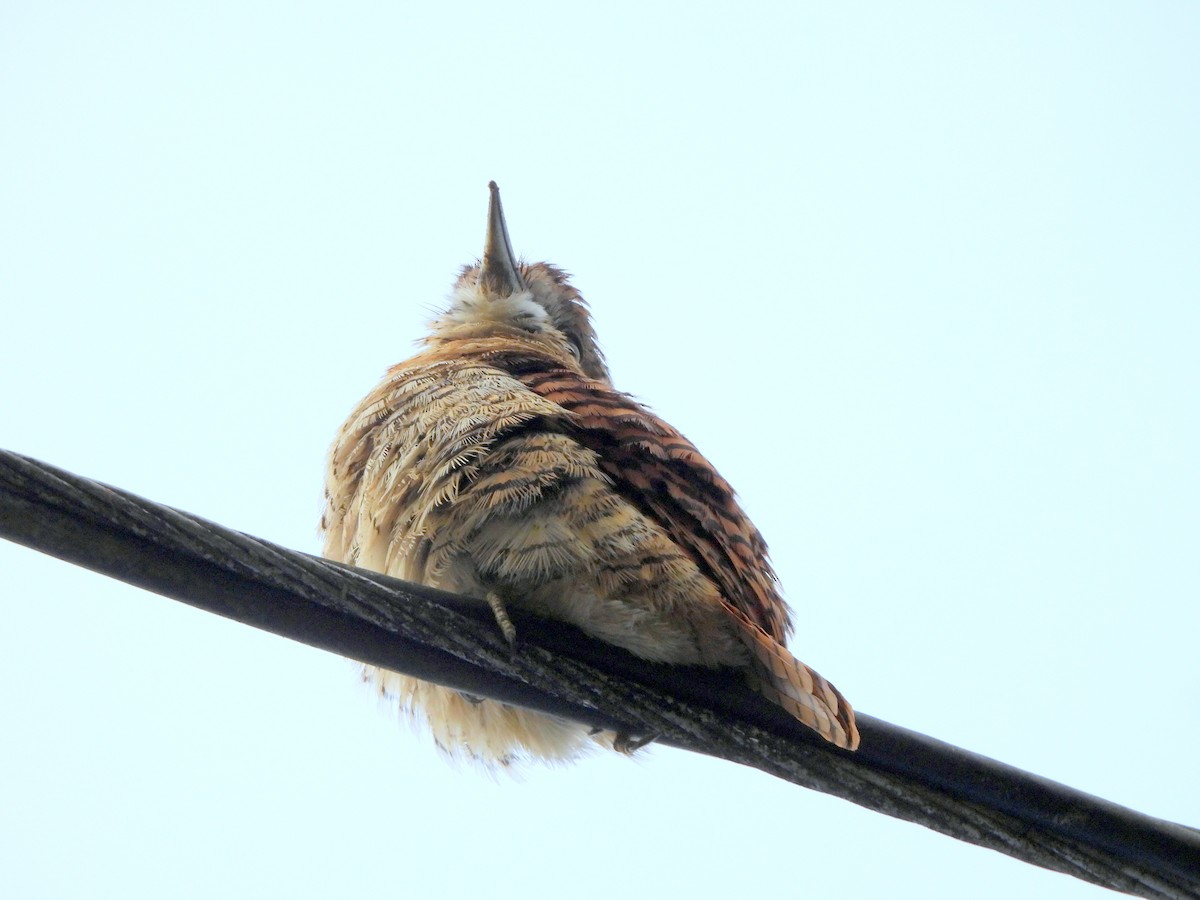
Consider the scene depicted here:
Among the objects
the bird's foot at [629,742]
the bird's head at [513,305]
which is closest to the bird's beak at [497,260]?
the bird's head at [513,305]

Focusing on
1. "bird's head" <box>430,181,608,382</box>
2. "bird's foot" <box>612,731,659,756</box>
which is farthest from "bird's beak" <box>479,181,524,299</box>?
"bird's foot" <box>612,731,659,756</box>

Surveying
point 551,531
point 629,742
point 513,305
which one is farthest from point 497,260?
point 629,742

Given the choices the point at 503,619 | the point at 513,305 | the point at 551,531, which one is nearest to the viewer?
the point at 503,619

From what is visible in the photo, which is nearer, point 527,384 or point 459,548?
point 459,548

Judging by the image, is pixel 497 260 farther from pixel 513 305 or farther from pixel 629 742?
pixel 629 742

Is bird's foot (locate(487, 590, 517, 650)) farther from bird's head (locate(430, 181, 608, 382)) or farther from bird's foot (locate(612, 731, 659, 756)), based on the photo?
bird's head (locate(430, 181, 608, 382))

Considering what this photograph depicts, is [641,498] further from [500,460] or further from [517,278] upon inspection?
[517,278]

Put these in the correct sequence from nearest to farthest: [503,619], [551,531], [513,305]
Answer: [503,619] < [551,531] < [513,305]

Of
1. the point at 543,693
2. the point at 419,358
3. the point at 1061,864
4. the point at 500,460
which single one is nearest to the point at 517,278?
the point at 419,358
